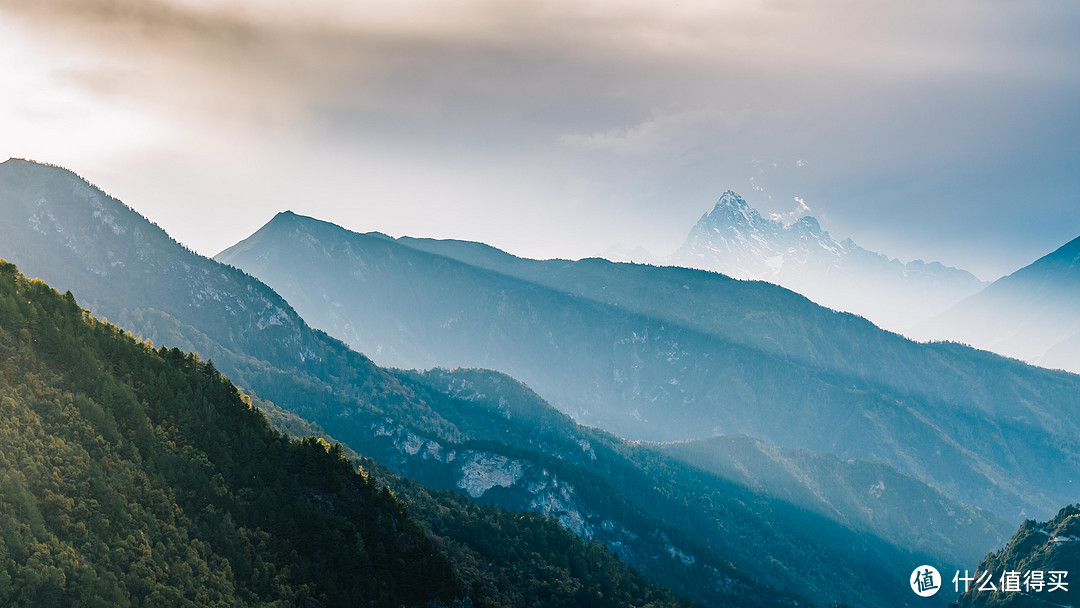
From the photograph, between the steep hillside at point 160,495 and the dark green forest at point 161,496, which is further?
the dark green forest at point 161,496

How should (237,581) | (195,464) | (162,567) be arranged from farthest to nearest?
1. (195,464)
2. (237,581)
3. (162,567)

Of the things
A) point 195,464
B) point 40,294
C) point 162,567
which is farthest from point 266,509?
point 40,294

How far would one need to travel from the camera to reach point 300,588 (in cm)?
14538

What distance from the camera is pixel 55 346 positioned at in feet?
477

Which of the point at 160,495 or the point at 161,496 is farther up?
the point at 160,495

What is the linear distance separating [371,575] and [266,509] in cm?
2471

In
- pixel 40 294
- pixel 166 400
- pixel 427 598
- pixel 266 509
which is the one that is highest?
pixel 40 294

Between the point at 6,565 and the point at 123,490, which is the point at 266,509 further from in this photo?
the point at 6,565

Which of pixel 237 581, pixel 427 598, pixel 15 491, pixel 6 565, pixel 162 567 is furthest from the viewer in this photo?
pixel 427 598

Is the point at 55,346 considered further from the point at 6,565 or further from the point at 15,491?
the point at 6,565

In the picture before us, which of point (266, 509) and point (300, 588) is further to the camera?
point (266, 509)

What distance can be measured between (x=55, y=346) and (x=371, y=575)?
73.6m

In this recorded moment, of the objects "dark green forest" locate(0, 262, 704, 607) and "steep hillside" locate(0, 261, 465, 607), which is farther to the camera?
"dark green forest" locate(0, 262, 704, 607)

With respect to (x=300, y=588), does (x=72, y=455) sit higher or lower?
higher
